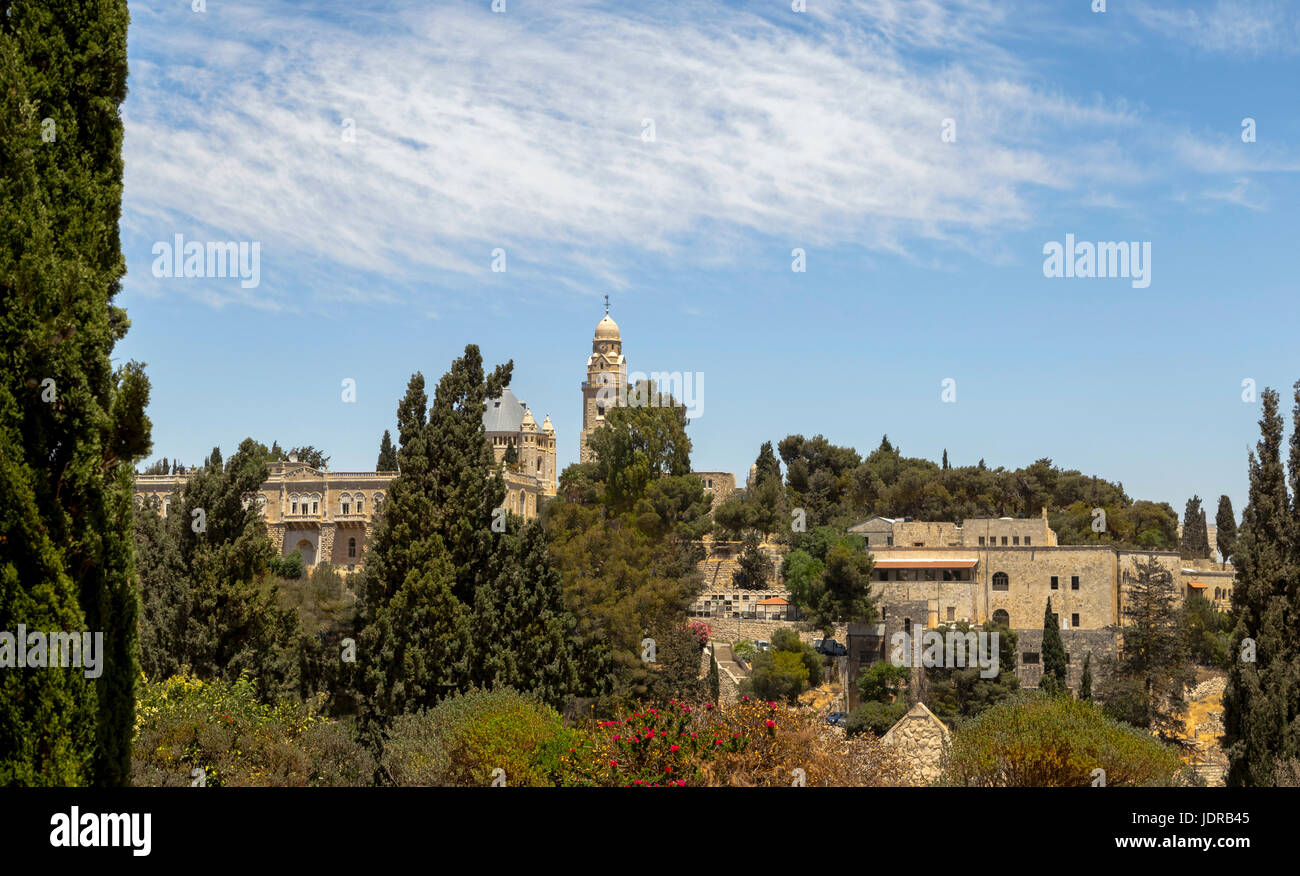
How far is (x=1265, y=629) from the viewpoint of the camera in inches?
941

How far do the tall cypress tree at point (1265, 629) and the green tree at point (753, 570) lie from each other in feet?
129

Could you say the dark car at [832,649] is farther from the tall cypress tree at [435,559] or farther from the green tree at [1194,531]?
the green tree at [1194,531]

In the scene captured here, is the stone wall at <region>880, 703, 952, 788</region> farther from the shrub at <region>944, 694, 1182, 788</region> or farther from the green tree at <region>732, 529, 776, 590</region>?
the green tree at <region>732, 529, 776, 590</region>

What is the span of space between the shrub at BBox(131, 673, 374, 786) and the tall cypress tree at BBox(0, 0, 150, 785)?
7.75 m

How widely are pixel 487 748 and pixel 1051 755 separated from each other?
27.1ft

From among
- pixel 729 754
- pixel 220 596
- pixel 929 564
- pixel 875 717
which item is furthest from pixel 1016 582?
pixel 729 754

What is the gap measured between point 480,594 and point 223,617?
5.25 meters

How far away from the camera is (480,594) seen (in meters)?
25.7

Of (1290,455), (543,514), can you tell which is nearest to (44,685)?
(1290,455)

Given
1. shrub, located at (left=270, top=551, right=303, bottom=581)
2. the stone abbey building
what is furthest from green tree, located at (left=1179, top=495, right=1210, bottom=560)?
shrub, located at (left=270, top=551, right=303, bottom=581)

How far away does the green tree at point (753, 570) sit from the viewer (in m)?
64.2

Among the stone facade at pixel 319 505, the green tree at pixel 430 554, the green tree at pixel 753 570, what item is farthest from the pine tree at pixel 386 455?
the green tree at pixel 430 554

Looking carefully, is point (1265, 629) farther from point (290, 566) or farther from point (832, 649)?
point (290, 566)

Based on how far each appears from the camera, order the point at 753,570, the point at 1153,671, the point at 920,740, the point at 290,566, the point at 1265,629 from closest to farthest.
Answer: the point at 920,740 < the point at 1265,629 < the point at 1153,671 < the point at 753,570 < the point at 290,566
